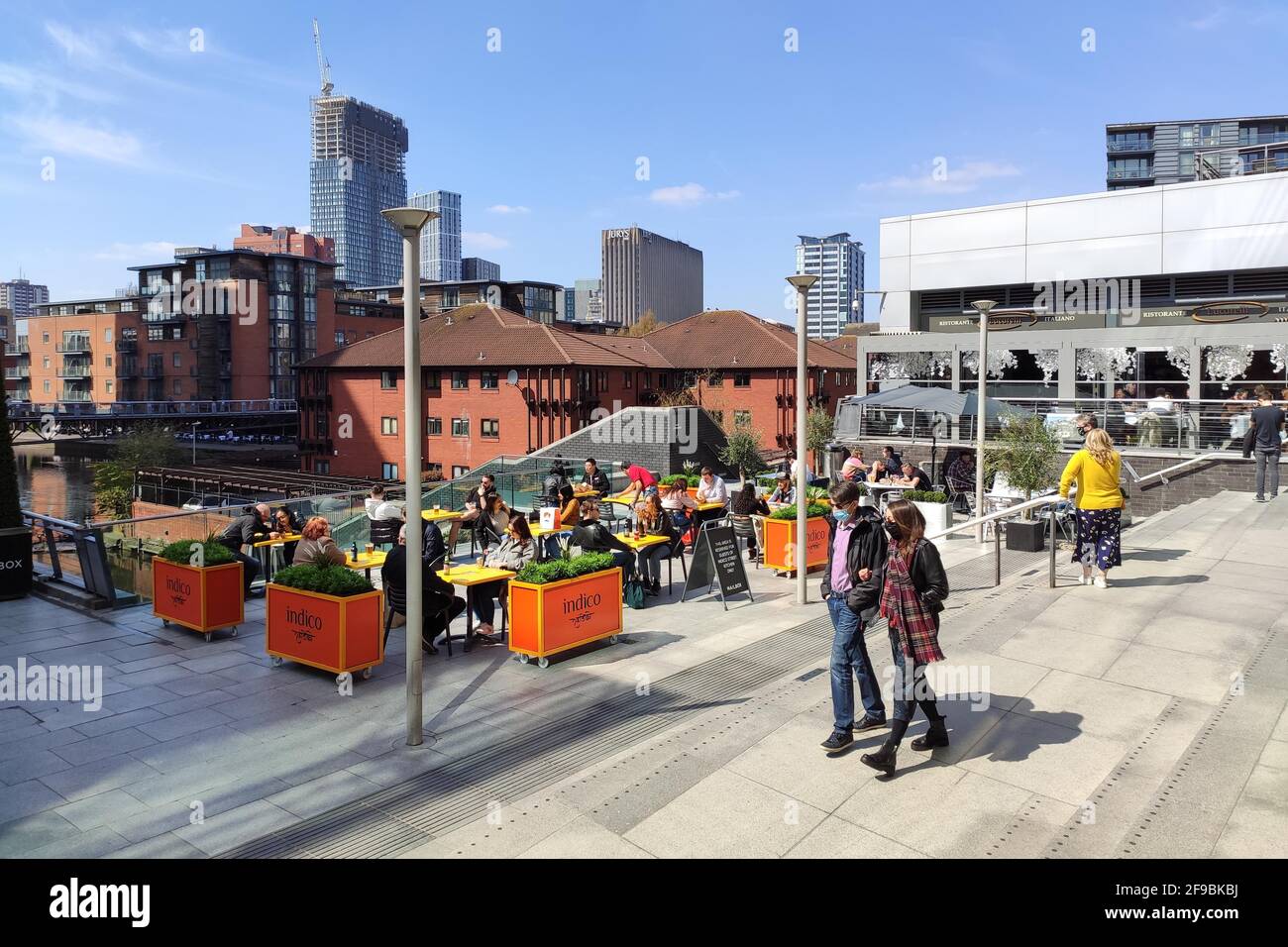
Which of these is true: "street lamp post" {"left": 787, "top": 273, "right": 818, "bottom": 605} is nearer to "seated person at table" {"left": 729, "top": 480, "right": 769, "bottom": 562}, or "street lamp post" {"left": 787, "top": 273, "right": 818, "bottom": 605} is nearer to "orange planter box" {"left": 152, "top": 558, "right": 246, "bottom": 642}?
"seated person at table" {"left": 729, "top": 480, "right": 769, "bottom": 562}

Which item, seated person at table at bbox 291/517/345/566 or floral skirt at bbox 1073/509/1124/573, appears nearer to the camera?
seated person at table at bbox 291/517/345/566

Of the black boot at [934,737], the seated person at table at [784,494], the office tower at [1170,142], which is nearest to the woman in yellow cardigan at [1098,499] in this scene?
the black boot at [934,737]

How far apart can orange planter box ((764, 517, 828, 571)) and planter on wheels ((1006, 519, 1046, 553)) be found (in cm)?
342

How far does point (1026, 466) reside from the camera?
16688 millimetres

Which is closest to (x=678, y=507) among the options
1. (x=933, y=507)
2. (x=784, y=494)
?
(x=784, y=494)

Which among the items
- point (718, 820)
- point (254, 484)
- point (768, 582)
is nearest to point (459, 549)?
point (768, 582)

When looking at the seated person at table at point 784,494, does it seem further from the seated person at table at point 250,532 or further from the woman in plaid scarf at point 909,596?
the woman in plaid scarf at point 909,596

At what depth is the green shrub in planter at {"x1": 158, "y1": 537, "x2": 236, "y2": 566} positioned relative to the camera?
11711mm

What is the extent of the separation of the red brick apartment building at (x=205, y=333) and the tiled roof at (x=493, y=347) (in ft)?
112

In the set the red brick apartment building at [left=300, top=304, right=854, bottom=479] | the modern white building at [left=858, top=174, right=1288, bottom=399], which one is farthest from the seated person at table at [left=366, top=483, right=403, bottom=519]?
the red brick apartment building at [left=300, top=304, right=854, bottom=479]

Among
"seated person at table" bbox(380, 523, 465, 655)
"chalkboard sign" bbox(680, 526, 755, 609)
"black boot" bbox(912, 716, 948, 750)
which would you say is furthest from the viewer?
"chalkboard sign" bbox(680, 526, 755, 609)

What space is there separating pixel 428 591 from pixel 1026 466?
36.8 ft

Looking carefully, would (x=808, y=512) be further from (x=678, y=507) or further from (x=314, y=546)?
(x=314, y=546)
